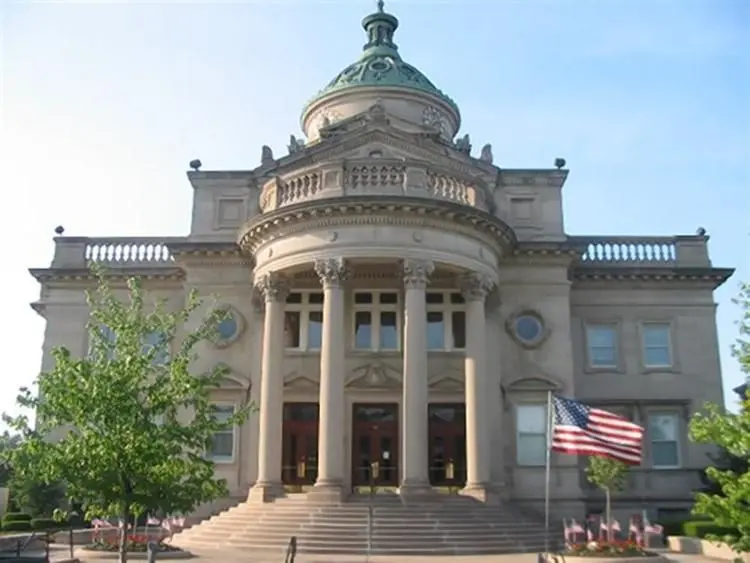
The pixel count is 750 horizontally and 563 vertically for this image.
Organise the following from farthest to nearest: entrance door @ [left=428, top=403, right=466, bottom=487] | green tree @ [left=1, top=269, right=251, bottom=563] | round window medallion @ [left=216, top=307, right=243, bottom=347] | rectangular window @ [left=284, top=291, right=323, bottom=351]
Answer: round window medallion @ [left=216, top=307, right=243, bottom=347], rectangular window @ [left=284, top=291, right=323, bottom=351], entrance door @ [left=428, top=403, right=466, bottom=487], green tree @ [left=1, top=269, right=251, bottom=563]

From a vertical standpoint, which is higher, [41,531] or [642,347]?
[642,347]

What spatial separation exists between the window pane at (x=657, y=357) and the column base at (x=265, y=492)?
16791 millimetres

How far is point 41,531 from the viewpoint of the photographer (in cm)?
3038

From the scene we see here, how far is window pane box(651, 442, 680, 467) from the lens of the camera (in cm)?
3341

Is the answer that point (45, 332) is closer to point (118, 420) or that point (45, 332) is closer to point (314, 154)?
point (314, 154)

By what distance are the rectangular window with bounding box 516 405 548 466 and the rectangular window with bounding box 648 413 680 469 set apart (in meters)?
5.49

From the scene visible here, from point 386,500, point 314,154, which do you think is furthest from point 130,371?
point 314,154

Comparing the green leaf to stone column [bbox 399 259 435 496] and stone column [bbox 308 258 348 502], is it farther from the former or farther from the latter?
stone column [bbox 399 259 435 496]

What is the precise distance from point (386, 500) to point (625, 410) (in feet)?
42.2

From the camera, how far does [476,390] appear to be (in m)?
28.1

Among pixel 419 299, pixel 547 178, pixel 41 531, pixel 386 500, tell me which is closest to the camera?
pixel 386 500

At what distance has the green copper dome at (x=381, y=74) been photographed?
40.5 metres

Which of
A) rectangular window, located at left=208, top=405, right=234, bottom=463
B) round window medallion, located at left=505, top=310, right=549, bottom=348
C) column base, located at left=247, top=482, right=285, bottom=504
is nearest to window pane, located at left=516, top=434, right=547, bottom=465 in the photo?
round window medallion, located at left=505, top=310, right=549, bottom=348

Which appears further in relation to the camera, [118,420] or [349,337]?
[349,337]
